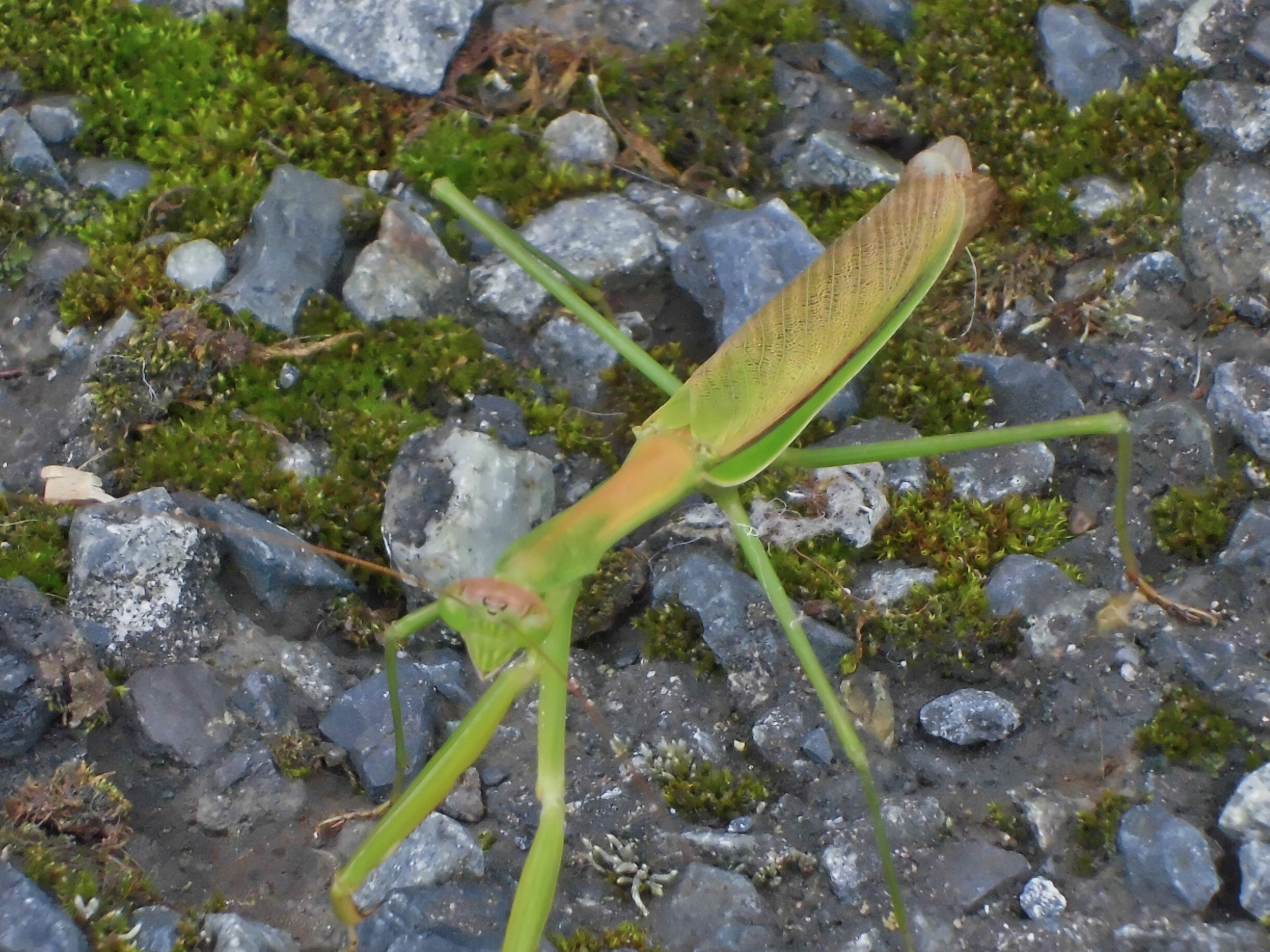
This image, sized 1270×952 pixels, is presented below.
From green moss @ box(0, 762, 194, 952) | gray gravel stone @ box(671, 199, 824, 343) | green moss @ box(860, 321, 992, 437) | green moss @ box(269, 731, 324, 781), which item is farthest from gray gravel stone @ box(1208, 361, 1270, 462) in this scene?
green moss @ box(0, 762, 194, 952)

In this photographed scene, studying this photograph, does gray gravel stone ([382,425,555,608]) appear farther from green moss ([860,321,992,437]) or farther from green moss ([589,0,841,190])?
green moss ([589,0,841,190])

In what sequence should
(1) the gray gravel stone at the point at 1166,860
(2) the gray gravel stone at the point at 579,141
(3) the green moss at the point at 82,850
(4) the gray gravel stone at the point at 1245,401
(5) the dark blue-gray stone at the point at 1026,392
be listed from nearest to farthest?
(3) the green moss at the point at 82,850, (1) the gray gravel stone at the point at 1166,860, (4) the gray gravel stone at the point at 1245,401, (5) the dark blue-gray stone at the point at 1026,392, (2) the gray gravel stone at the point at 579,141

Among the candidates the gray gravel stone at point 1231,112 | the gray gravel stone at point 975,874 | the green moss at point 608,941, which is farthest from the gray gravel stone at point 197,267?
the gray gravel stone at point 1231,112

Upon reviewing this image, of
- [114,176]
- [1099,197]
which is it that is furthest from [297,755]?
[1099,197]

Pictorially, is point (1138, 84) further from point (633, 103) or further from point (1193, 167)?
point (633, 103)

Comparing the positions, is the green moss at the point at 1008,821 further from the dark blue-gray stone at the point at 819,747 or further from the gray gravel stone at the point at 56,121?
the gray gravel stone at the point at 56,121

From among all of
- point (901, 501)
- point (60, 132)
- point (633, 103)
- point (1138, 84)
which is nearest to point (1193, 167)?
point (1138, 84)

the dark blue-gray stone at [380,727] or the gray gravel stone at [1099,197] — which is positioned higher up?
the gray gravel stone at [1099,197]
